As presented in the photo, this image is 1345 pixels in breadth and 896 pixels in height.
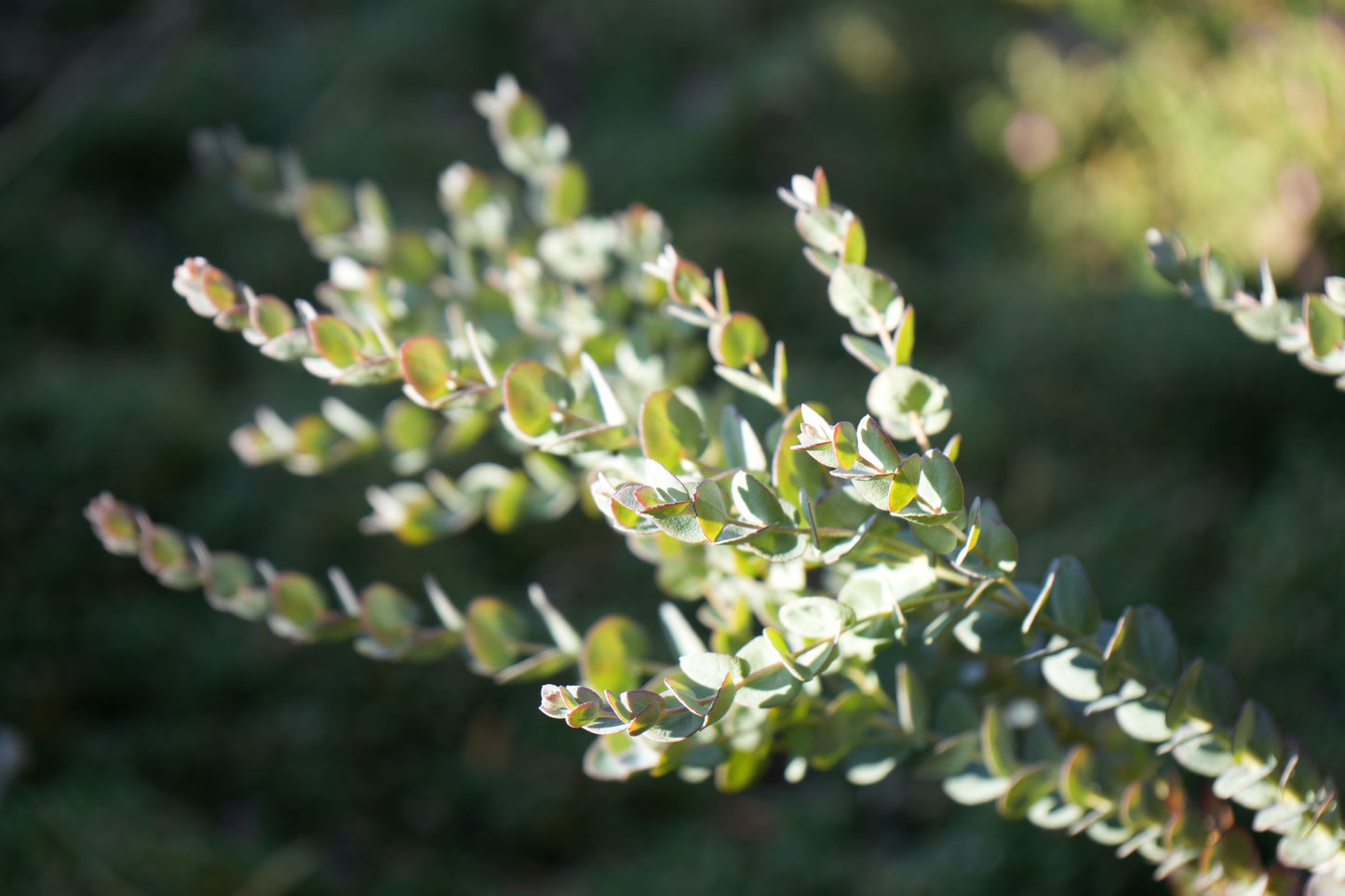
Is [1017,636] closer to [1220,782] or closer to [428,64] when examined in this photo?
[1220,782]

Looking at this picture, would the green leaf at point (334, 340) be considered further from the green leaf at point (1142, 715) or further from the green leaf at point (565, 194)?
the green leaf at point (1142, 715)

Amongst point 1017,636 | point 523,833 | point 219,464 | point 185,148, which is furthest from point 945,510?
point 185,148

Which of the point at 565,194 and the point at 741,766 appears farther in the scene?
the point at 565,194

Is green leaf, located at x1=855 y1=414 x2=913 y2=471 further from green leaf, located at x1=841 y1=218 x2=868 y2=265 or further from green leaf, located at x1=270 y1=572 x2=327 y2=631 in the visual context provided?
green leaf, located at x1=270 y1=572 x2=327 y2=631

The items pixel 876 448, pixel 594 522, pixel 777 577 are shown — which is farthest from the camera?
pixel 594 522

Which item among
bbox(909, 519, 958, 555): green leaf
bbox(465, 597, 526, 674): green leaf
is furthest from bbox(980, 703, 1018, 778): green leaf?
bbox(465, 597, 526, 674): green leaf

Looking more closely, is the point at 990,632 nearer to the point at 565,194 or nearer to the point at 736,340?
the point at 736,340

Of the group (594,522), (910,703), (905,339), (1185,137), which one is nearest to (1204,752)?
(910,703)

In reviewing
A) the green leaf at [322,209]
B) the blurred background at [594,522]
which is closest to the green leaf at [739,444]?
the green leaf at [322,209]
